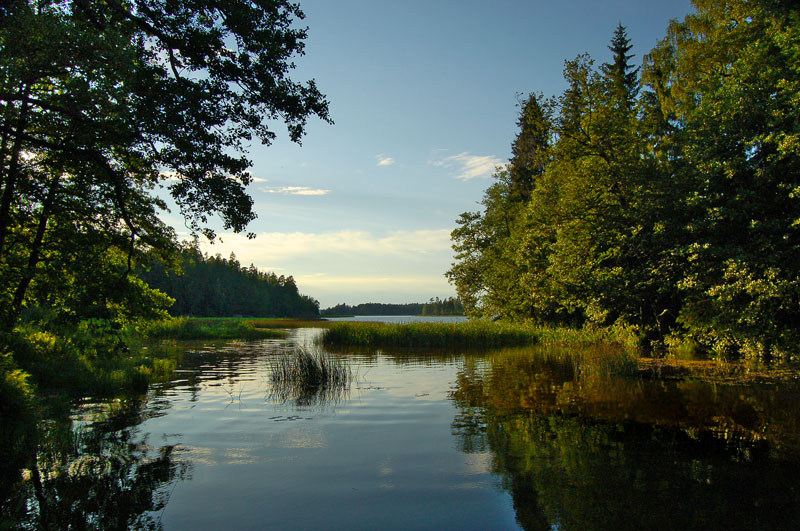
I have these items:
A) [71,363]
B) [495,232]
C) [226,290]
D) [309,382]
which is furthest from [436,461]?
[226,290]

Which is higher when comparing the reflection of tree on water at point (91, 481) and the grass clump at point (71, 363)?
the grass clump at point (71, 363)

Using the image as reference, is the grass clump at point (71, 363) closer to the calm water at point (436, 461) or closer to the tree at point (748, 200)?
the calm water at point (436, 461)

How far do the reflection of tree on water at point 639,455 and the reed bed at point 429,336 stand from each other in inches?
785

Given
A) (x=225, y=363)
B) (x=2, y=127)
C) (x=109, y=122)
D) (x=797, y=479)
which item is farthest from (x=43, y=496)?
(x=225, y=363)

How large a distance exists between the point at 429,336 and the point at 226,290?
342ft

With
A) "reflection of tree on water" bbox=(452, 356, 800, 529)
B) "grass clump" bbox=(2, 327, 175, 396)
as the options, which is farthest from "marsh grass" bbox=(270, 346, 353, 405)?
"grass clump" bbox=(2, 327, 175, 396)

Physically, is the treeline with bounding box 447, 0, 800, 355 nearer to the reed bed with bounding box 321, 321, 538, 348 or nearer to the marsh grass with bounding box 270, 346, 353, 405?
the reed bed with bounding box 321, 321, 538, 348

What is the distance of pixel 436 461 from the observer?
8.45 m

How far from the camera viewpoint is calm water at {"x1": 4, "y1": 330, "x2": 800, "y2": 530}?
613 centimetres

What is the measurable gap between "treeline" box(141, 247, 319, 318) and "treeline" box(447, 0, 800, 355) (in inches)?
2826

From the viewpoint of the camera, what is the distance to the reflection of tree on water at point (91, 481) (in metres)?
5.85

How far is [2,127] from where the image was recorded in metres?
11.4

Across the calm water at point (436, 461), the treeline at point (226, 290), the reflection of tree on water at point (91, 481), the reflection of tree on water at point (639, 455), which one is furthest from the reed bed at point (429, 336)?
the treeline at point (226, 290)

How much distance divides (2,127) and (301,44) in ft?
26.4
